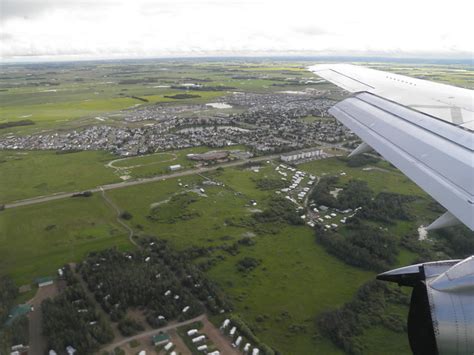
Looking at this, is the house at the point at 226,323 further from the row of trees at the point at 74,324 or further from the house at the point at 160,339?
the row of trees at the point at 74,324

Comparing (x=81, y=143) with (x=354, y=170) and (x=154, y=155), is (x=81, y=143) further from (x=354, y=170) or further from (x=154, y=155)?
(x=354, y=170)

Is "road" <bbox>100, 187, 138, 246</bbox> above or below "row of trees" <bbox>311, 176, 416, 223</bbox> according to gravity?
below

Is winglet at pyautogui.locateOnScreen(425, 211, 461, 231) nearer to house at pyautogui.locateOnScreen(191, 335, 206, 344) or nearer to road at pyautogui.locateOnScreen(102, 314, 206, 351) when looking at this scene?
house at pyautogui.locateOnScreen(191, 335, 206, 344)

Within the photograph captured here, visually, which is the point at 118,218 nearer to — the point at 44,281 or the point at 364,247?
the point at 44,281

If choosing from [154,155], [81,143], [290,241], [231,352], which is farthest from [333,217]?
[81,143]

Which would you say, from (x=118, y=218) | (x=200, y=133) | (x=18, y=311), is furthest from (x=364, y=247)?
(x=200, y=133)

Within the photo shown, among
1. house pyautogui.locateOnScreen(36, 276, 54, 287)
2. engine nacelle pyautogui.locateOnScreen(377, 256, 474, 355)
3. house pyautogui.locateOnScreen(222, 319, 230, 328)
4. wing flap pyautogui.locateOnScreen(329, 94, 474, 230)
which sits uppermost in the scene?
wing flap pyautogui.locateOnScreen(329, 94, 474, 230)

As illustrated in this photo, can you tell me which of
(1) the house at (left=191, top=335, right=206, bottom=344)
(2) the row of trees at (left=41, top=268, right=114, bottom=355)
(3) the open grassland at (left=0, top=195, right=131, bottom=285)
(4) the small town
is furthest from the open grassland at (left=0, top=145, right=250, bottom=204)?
(1) the house at (left=191, top=335, right=206, bottom=344)
